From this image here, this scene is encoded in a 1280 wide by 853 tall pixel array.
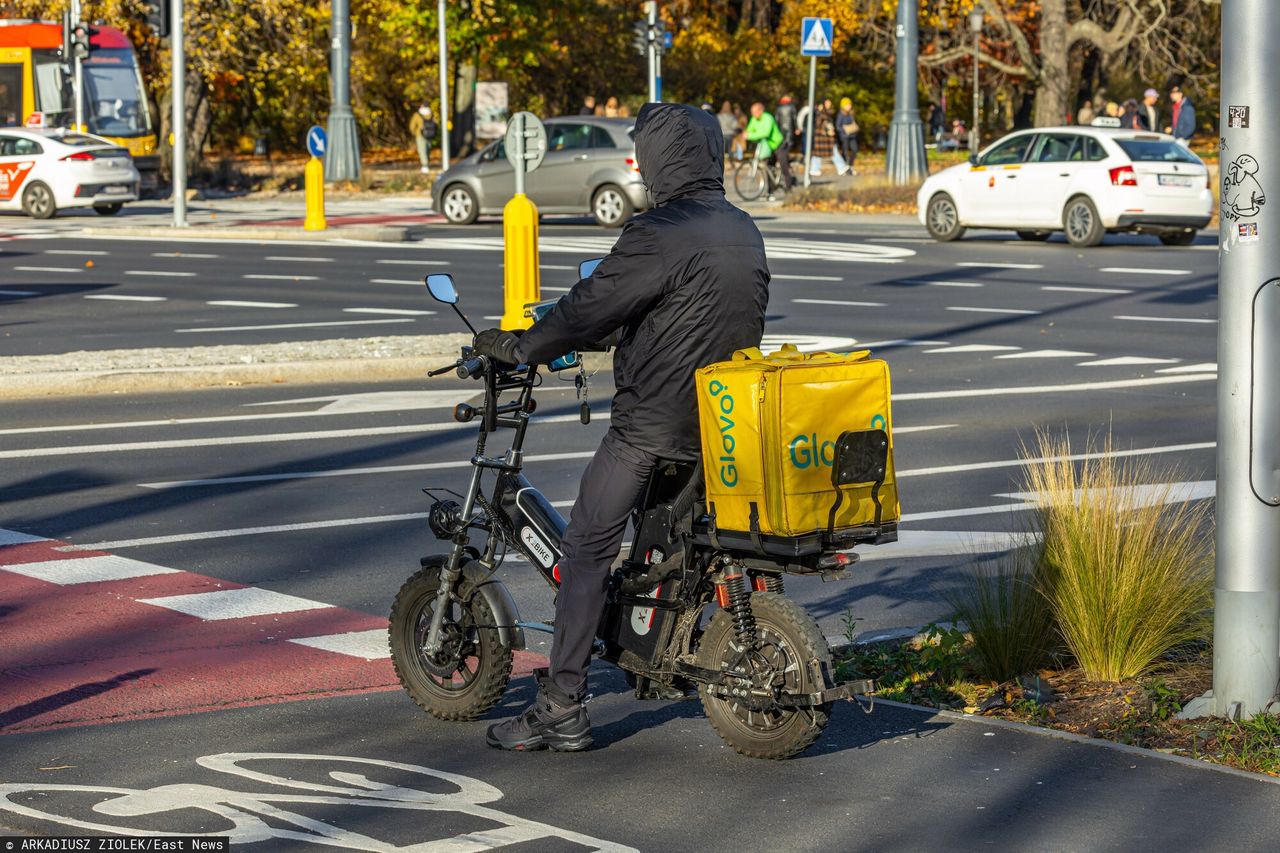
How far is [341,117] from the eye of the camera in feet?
140

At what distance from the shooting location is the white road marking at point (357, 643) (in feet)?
23.1

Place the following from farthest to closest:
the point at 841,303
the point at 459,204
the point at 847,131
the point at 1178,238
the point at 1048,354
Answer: the point at 847,131 → the point at 459,204 → the point at 1178,238 → the point at 841,303 → the point at 1048,354

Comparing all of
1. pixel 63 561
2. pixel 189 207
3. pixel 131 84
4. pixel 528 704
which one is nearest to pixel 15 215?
pixel 189 207

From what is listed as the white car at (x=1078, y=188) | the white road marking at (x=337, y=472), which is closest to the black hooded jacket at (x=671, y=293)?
the white road marking at (x=337, y=472)

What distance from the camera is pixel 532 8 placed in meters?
52.6

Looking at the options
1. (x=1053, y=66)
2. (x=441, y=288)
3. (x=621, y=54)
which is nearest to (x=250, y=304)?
(x=441, y=288)

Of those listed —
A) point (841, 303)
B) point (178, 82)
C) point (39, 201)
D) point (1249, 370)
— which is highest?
point (178, 82)

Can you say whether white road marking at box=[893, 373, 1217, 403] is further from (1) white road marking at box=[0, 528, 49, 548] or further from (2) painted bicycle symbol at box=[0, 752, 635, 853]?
(2) painted bicycle symbol at box=[0, 752, 635, 853]

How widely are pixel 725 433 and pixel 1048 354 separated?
11299 millimetres

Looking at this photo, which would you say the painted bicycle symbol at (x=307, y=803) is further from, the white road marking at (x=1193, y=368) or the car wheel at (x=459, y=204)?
the car wheel at (x=459, y=204)

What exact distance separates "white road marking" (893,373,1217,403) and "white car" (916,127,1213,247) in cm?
1184

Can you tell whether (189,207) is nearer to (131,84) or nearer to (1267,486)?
(131,84)

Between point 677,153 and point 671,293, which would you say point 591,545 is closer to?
point 671,293

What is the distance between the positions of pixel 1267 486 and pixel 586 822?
2.24 m
